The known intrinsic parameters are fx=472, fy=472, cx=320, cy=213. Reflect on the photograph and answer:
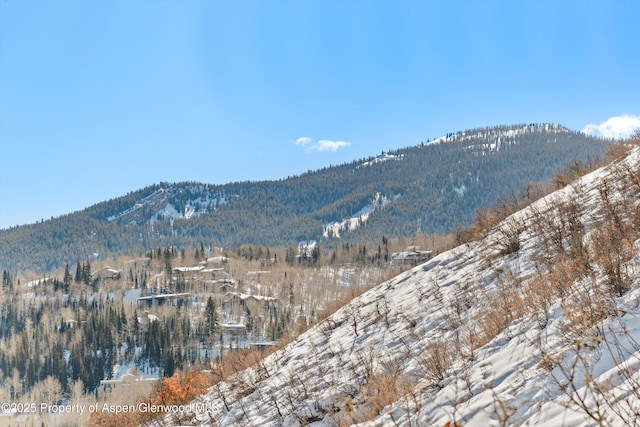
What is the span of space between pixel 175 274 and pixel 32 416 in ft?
224

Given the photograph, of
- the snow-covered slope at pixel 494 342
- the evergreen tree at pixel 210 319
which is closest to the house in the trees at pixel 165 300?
the evergreen tree at pixel 210 319

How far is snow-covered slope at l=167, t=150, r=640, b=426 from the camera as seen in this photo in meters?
4.29

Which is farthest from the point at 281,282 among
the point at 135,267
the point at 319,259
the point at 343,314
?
the point at 343,314

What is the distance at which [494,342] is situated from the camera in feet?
20.3

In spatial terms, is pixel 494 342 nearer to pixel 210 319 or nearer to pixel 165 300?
pixel 210 319

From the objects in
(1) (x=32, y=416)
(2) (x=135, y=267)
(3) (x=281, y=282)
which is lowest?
(1) (x=32, y=416)

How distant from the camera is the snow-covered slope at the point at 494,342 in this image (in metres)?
4.29

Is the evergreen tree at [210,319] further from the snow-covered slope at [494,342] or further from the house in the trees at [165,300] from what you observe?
the snow-covered slope at [494,342]

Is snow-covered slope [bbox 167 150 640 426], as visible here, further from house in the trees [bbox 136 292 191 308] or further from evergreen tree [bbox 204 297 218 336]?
house in the trees [bbox 136 292 191 308]

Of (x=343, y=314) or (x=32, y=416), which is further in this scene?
(x=32, y=416)

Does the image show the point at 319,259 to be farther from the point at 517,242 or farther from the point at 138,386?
the point at 517,242

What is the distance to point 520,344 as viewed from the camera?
18.5ft

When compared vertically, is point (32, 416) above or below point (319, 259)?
below

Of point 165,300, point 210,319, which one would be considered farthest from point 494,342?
point 165,300
